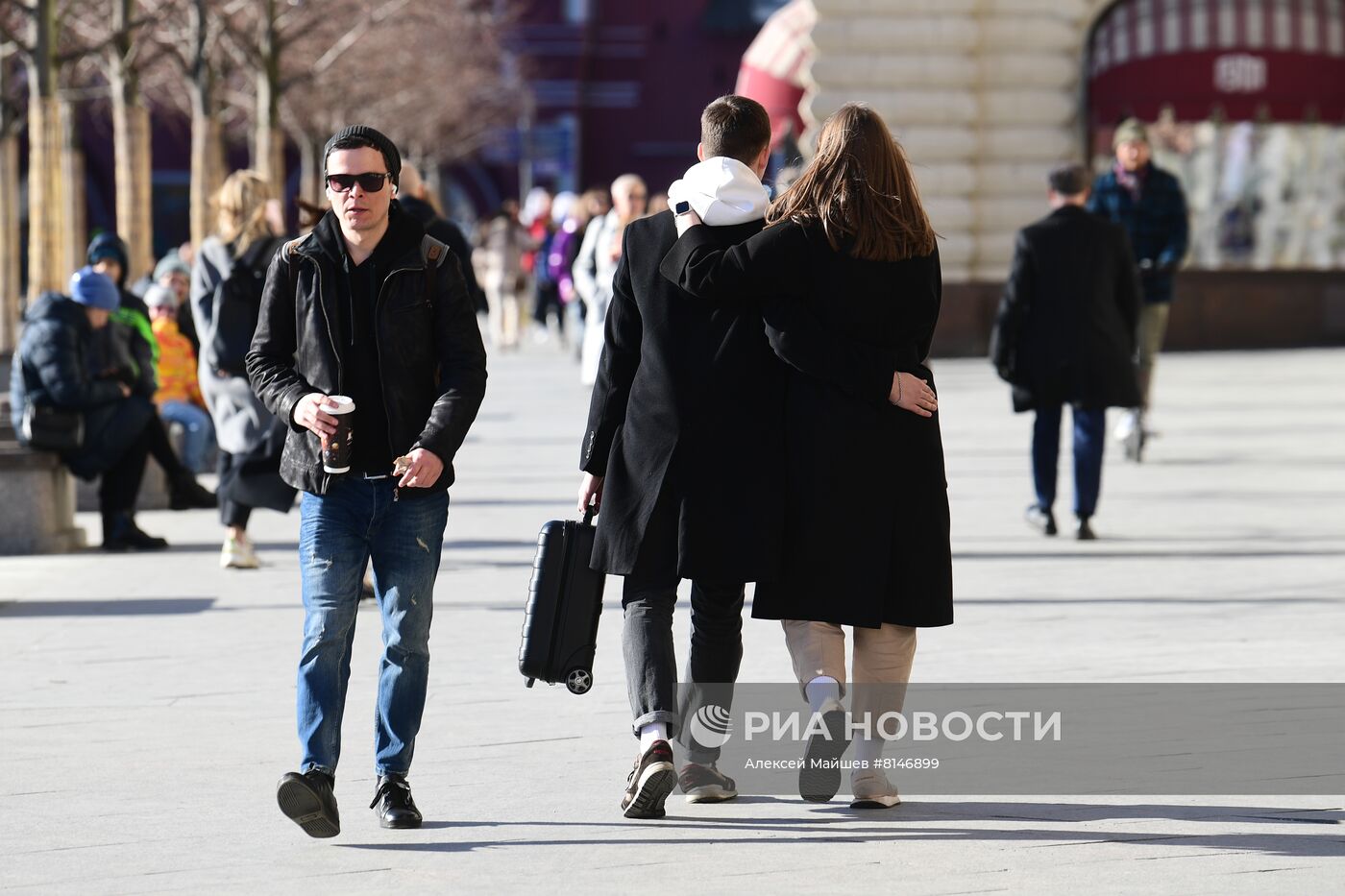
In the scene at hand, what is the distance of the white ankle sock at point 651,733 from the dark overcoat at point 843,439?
36 centimetres

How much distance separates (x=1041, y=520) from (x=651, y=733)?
6272 millimetres

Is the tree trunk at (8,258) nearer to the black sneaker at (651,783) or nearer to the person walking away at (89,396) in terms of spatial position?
the person walking away at (89,396)

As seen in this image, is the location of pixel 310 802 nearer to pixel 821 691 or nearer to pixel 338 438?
pixel 338 438

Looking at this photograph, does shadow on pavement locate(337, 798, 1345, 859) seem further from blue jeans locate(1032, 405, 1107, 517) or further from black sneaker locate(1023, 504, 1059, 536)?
black sneaker locate(1023, 504, 1059, 536)

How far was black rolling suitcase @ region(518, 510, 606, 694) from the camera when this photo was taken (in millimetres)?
6055

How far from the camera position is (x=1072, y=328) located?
37.8 feet

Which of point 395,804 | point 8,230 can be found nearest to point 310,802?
point 395,804

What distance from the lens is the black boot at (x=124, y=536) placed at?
11758mm

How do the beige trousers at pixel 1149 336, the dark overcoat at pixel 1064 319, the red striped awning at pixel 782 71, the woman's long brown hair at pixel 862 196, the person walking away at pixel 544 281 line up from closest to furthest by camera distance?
1. the woman's long brown hair at pixel 862 196
2. the dark overcoat at pixel 1064 319
3. the beige trousers at pixel 1149 336
4. the red striped awning at pixel 782 71
5. the person walking away at pixel 544 281

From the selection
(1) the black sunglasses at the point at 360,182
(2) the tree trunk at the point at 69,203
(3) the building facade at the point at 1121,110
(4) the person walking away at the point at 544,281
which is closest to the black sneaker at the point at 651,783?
(1) the black sunglasses at the point at 360,182

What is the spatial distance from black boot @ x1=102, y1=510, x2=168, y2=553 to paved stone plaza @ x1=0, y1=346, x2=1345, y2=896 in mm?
187

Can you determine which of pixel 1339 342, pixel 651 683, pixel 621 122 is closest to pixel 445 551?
pixel 651 683

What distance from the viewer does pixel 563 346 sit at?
3306 centimetres

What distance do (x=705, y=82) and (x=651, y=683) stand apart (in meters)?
70.2
